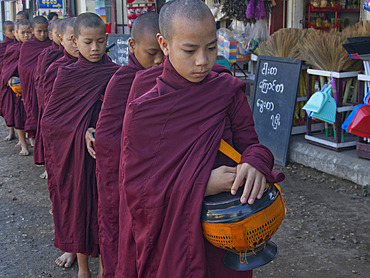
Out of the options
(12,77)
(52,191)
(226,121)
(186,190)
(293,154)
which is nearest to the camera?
(186,190)

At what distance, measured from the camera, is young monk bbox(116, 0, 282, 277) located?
1.94 m

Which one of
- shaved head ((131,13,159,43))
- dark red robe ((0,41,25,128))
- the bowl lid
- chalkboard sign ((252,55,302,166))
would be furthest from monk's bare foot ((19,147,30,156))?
the bowl lid

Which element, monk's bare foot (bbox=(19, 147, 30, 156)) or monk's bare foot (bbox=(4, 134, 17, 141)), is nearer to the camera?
monk's bare foot (bbox=(19, 147, 30, 156))

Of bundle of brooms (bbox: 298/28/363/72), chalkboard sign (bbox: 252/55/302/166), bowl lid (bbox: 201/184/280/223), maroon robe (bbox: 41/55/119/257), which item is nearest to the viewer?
bowl lid (bbox: 201/184/280/223)

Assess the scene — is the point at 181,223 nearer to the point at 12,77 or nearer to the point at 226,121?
the point at 226,121

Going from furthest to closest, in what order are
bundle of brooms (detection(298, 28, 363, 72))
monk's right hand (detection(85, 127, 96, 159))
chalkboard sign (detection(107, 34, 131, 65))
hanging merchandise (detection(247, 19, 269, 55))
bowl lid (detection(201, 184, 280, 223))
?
chalkboard sign (detection(107, 34, 131, 65))
hanging merchandise (detection(247, 19, 269, 55))
bundle of brooms (detection(298, 28, 363, 72))
monk's right hand (detection(85, 127, 96, 159))
bowl lid (detection(201, 184, 280, 223))

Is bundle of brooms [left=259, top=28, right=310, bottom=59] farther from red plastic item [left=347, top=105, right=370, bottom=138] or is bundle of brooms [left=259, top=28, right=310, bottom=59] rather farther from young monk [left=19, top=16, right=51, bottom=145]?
young monk [left=19, top=16, right=51, bottom=145]

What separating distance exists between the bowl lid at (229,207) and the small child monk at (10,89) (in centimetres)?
600

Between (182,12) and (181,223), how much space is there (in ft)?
2.66

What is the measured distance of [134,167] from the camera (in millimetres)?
2041

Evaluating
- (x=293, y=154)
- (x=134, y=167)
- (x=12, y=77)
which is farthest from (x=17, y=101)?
(x=134, y=167)

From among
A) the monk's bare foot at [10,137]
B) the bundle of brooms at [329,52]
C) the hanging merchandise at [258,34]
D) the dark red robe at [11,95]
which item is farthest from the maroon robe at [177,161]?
the monk's bare foot at [10,137]

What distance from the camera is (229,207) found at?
1.87 metres

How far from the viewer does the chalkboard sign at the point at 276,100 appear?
5.91 m
